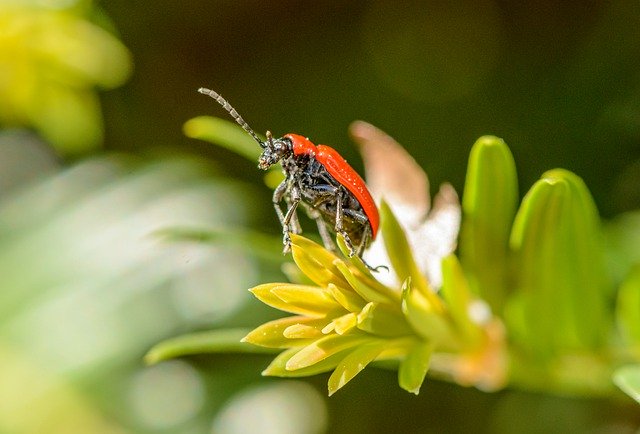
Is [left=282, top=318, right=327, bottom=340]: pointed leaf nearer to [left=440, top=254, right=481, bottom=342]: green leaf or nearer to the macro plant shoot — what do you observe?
the macro plant shoot

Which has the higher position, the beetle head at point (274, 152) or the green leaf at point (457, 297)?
the beetle head at point (274, 152)

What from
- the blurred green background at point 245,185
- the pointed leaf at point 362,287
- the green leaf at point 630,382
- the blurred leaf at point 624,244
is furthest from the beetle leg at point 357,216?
the blurred green background at point 245,185

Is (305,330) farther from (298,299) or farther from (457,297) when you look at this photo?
(457,297)

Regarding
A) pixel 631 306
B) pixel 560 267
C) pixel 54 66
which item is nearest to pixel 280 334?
pixel 560 267

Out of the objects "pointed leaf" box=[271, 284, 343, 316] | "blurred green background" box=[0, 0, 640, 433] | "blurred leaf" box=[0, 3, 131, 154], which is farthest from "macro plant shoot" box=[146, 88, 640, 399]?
"blurred leaf" box=[0, 3, 131, 154]

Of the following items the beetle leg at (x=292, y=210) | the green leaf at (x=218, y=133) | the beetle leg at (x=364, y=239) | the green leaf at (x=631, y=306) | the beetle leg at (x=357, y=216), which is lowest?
the green leaf at (x=631, y=306)

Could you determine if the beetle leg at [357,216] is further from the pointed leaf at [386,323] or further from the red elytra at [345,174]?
the pointed leaf at [386,323]
